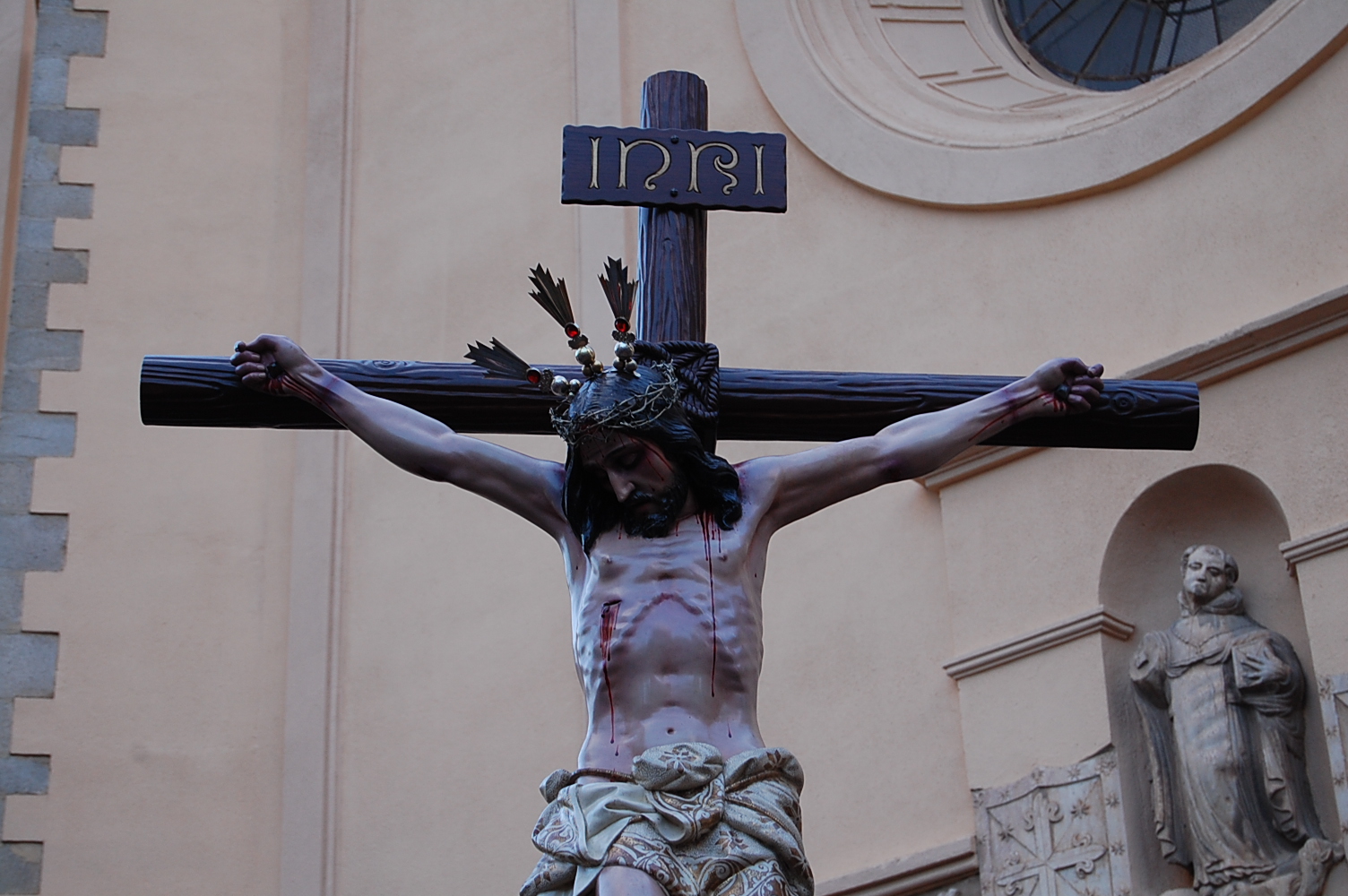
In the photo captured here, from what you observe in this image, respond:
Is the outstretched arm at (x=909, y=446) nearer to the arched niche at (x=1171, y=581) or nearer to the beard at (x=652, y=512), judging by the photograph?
the beard at (x=652, y=512)

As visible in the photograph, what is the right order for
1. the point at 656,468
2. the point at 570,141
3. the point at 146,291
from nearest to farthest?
the point at 656,468, the point at 570,141, the point at 146,291

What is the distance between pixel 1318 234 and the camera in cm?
806

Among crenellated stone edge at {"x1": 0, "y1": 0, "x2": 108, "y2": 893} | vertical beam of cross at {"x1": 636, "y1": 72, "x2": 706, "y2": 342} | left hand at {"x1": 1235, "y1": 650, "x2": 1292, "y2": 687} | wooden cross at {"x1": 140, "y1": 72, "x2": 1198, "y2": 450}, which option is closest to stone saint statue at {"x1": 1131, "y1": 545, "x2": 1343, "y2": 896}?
left hand at {"x1": 1235, "y1": 650, "x2": 1292, "y2": 687}

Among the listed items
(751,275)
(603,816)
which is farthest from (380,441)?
(751,275)

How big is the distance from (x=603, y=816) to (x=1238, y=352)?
13.6 ft

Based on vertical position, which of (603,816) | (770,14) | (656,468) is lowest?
(603,816)

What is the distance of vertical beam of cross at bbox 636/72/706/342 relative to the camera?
5.25 meters

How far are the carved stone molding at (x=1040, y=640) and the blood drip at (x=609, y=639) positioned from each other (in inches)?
141

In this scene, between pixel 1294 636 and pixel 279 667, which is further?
pixel 279 667

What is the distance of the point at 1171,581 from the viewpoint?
26.4 feet

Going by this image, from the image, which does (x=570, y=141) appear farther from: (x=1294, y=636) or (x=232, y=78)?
(x=232, y=78)

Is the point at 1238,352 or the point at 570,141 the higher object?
the point at 1238,352

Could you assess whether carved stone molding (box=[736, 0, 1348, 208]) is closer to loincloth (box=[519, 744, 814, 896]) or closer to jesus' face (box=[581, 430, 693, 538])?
jesus' face (box=[581, 430, 693, 538])

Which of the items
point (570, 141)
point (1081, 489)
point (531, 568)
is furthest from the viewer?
point (531, 568)
